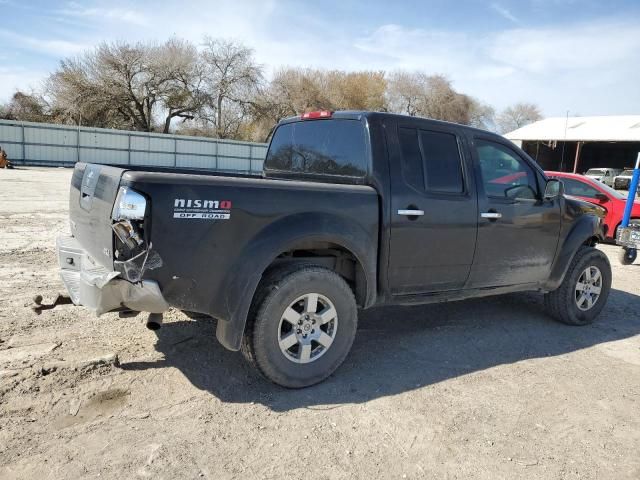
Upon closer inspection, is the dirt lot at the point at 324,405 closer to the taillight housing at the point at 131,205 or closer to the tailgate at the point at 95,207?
the tailgate at the point at 95,207

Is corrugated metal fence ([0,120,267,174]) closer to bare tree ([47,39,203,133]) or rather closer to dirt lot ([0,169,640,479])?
bare tree ([47,39,203,133])

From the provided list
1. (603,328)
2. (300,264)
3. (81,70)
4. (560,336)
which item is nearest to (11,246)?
(300,264)

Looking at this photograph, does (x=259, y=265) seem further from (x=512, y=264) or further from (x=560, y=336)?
(x=560, y=336)

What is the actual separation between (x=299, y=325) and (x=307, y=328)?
0.24 ft

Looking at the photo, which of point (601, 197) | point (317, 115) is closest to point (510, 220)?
point (317, 115)

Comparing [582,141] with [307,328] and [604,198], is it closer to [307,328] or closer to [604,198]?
[604,198]

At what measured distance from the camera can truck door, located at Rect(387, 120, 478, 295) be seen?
4.03 meters

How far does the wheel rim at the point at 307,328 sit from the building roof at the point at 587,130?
130 feet

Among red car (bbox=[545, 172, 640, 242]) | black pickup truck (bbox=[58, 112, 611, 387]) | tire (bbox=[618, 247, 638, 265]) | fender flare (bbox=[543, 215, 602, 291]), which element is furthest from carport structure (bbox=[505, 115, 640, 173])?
black pickup truck (bbox=[58, 112, 611, 387])

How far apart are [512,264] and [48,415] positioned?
3937 mm

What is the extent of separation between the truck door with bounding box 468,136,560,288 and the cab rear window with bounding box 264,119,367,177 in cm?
118

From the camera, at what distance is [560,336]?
17.1 feet

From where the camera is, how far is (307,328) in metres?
3.65

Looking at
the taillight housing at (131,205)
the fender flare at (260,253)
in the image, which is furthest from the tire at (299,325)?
the taillight housing at (131,205)
